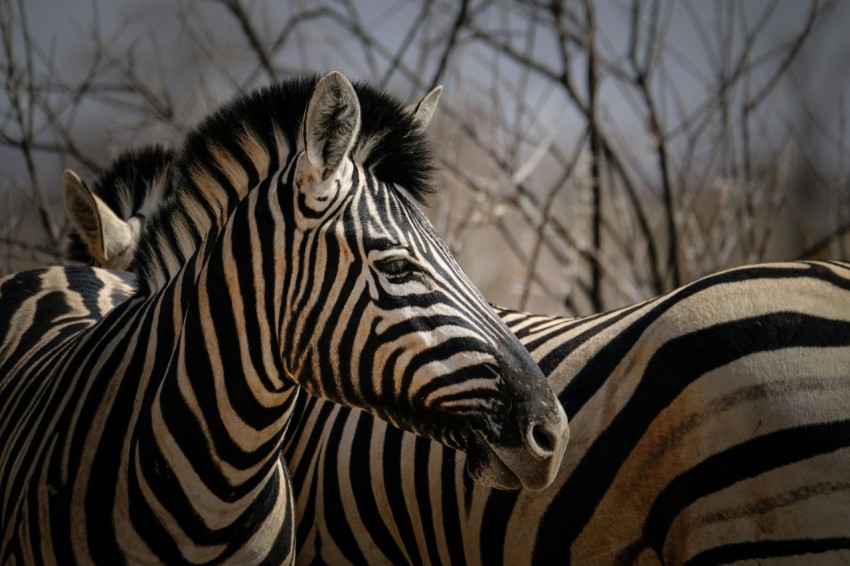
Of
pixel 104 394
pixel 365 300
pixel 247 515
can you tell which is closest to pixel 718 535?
pixel 365 300

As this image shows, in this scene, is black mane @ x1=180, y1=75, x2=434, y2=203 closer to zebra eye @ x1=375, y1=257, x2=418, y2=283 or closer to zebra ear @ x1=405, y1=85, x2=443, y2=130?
zebra ear @ x1=405, y1=85, x2=443, y2=130

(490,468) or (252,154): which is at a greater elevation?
(252,154)

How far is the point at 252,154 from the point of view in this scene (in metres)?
2.63

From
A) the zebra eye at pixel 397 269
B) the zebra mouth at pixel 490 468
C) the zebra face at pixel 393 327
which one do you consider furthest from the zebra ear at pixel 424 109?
the zebra mouth at pixel 490 468

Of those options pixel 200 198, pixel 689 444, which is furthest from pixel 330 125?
pixel 689 444

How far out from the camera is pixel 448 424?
228 cm

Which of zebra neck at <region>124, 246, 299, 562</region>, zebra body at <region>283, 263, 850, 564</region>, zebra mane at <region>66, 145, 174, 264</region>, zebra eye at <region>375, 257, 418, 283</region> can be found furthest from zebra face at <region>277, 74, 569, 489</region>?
zebra mane at <region>66, 145, 174, 264</region>

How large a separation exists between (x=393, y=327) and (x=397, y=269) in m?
0.16

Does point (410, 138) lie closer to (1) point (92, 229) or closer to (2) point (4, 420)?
(2) point (4, 420)

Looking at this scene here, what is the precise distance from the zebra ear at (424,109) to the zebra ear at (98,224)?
79.3 inches

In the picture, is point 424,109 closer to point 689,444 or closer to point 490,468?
point 490,468

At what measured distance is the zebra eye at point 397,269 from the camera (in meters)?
2.33

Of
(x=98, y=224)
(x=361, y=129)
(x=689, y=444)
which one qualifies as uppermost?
(x=361, y=129)

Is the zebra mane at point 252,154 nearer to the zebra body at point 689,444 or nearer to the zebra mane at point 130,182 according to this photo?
the zebra body at point 689,444
